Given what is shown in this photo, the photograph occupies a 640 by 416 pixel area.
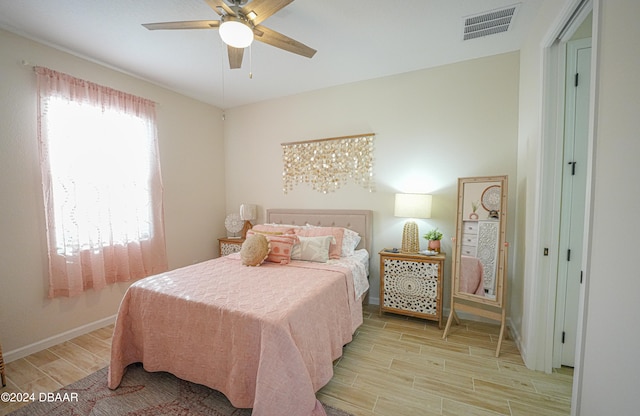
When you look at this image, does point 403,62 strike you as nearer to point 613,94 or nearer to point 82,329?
point 613,94

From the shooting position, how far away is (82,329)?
2.56 meters

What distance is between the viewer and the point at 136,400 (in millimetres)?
1685

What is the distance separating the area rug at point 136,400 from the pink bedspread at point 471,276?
1603 millimetres

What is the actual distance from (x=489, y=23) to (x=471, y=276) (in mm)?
2218

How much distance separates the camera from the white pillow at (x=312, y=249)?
2668mm

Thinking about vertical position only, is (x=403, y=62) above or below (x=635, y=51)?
above

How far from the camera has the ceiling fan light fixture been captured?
5.07 feet

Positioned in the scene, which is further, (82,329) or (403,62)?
(403,62)

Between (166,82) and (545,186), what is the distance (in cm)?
407

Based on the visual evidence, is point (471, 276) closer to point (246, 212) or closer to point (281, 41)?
point (281, 41)

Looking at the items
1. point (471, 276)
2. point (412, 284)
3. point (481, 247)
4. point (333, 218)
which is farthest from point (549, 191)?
point (333, 218)

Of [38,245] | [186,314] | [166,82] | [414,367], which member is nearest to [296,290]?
[186,314]

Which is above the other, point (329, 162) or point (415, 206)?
point (329, 162)

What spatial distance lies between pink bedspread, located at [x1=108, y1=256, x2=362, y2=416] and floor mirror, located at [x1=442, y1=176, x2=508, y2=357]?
115 cm
